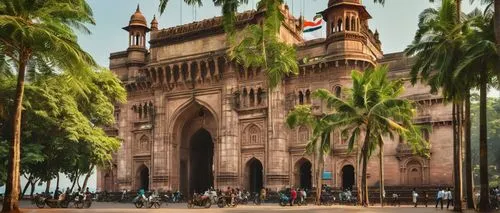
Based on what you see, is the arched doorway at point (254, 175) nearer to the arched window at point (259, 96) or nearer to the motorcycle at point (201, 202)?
the arched window at point (259, 96)

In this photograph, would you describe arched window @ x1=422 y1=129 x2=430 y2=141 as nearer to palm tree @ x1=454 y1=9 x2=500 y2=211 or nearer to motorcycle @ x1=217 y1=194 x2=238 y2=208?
palm tree @ x1=454 y1=9 x2=500 y2=211

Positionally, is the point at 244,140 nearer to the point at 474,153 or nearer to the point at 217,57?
the point at 217,57

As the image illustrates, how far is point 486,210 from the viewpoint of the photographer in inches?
808

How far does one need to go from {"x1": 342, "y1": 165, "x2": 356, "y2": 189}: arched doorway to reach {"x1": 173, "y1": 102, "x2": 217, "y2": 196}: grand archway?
8.50 meters

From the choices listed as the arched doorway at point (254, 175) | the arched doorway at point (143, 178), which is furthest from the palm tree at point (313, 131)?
A: the arched doorway at point (143, 178)

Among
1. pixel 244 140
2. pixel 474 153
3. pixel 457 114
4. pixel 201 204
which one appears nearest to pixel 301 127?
pixel 244 140

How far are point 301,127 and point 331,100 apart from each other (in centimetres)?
864

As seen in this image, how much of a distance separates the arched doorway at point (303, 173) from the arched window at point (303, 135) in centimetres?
113

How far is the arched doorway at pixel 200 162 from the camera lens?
40.8m

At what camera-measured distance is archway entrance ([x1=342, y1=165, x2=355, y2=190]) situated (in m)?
33.7

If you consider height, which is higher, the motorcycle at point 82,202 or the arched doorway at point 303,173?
the arched doorway at point 303,173

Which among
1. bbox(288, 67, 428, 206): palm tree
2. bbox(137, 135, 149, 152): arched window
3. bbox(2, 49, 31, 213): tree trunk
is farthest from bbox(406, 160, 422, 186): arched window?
bbox(2, 49, 31, 213): tree trunk

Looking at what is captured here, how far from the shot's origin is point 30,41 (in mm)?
18047

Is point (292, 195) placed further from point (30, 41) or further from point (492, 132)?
point (492, 132)
